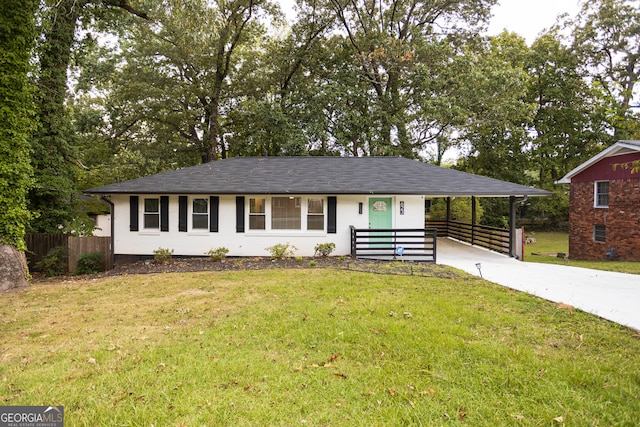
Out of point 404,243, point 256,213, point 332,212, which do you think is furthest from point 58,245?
point 404,243

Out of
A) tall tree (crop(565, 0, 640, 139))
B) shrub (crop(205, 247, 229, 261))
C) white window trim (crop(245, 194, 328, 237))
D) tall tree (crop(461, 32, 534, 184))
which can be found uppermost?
tall tree (crop(565, 0, 640, 139))

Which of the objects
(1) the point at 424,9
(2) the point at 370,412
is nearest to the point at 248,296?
(2) the point at 370,412

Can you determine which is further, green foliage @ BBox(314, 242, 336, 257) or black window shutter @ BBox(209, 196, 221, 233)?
black window shutter @ BBox(209, 196, 221, 233)

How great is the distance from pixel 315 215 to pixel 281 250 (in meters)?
1.93

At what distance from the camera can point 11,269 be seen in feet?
29.5

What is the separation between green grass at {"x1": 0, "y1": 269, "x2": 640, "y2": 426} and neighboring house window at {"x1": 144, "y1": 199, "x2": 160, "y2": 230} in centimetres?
595

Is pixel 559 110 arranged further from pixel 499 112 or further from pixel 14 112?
pixel 14 112

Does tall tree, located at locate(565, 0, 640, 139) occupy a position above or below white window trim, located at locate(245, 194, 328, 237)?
above

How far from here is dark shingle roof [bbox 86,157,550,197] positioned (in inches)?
466

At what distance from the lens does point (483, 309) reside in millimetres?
5727

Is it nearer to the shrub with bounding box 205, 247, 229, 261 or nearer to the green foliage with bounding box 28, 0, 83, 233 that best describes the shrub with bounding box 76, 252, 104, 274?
the green foliage with bounding box 28, 0, 83, 233

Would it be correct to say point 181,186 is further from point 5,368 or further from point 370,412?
point 370,412

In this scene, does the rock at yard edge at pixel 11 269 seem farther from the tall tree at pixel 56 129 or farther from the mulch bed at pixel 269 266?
the tall tree at pixel 56 129

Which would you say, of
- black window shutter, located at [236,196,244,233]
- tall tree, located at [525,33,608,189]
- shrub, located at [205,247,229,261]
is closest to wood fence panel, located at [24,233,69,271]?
shrub, located at [205,247,229,261]
